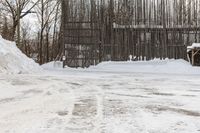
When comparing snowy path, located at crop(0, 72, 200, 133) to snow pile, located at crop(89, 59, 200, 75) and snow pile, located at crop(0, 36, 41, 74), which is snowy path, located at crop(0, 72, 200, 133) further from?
snow pile, located at crop(89, 59, 200, 75)

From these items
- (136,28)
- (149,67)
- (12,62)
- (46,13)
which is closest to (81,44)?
(136,28)

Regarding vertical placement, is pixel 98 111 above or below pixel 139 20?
below

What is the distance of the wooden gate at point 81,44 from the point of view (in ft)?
91.6

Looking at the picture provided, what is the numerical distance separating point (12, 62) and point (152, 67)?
846 cm

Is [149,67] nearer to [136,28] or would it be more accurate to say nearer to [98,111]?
[136,28]

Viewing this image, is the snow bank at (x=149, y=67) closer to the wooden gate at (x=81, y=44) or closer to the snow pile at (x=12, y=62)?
the wooden gate at (x=81, y=44)

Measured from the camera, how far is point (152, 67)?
2555 cm

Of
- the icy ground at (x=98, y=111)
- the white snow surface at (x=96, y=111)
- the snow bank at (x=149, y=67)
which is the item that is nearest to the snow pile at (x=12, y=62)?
the snow bank at (x=149, y=67)

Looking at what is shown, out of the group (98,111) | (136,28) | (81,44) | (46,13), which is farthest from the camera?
(46,13)

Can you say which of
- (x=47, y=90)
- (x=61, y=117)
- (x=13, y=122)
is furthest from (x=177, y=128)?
(x=47, y=90)

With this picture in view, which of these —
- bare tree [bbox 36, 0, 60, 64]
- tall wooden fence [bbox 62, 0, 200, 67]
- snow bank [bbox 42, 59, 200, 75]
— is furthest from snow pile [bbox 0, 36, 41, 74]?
bare tree [bbox 36, 0, 60, 64]

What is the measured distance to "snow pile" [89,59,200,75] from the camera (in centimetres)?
2380

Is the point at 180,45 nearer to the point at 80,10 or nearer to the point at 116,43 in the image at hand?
the point at 116,43

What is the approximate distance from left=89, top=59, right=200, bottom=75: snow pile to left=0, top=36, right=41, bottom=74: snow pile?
4.44 m
